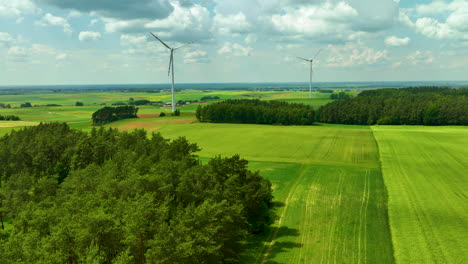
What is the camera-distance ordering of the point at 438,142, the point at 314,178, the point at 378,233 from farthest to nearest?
the point at 438,142 < the point at 314,178 < the point at 378,233

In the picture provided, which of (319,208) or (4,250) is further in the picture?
(319,208)

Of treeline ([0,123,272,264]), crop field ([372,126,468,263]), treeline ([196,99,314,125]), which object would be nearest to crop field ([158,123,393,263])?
crop field ([372,126,468,263])

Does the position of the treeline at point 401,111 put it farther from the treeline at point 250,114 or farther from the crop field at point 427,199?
the crop field at point 427,199

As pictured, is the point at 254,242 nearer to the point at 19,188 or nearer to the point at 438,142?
the point at 19,188

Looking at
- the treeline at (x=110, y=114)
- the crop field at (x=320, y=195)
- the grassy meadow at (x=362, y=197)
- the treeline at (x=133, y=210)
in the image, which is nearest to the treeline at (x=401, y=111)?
the grassy meadow at (x=362, y=197)

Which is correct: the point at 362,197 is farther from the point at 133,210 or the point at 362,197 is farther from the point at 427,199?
the point at 133,210

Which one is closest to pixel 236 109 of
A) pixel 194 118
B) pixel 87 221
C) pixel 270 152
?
pixel 194 118

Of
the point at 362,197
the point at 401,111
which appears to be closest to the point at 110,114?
the point at 362,197
